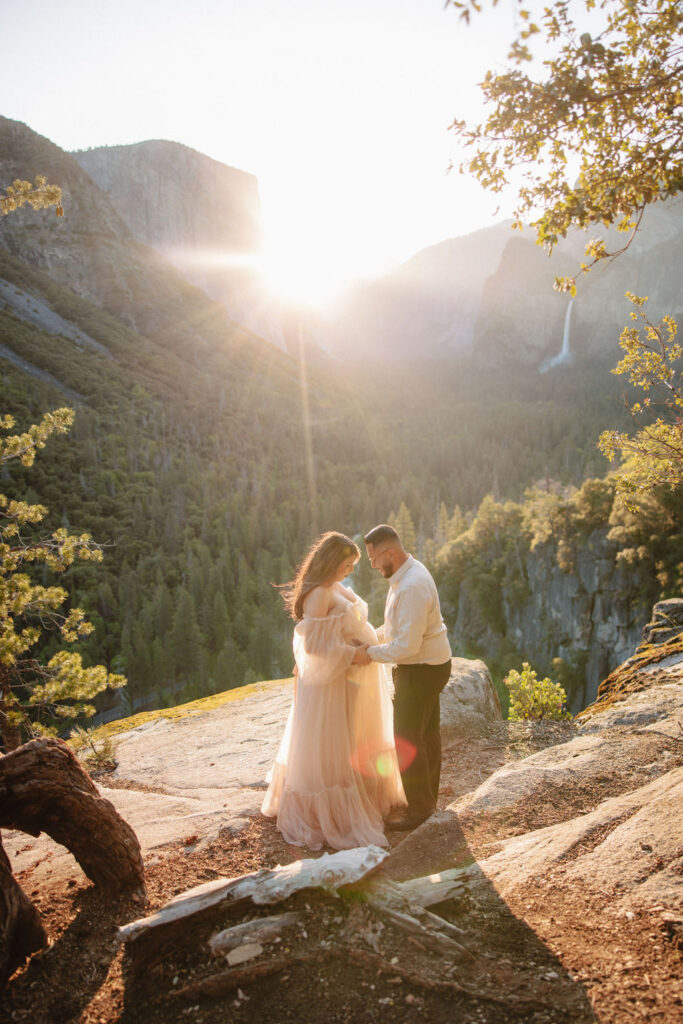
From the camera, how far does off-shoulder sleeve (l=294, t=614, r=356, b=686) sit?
5027 millimetres

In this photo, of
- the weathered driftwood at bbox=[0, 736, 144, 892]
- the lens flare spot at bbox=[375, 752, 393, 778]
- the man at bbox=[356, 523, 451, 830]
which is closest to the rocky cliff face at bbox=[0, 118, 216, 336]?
the man at bbox=[356, 523, 451, 830]

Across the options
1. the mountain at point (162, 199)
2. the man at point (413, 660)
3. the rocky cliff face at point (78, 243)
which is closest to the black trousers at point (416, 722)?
the man at point (413, 660)

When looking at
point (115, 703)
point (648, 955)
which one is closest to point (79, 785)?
point (648, 955)

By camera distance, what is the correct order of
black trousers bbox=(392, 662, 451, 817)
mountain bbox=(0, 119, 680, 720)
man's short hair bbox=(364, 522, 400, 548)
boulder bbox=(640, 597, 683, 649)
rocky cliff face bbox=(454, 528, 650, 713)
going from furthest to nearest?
mountain bbox=(0, 119, 680, 720)
rocky cliff face bbox=(454, 528, 650, 713)
boulder bbox=(640, 597, 683, 649)
black trousers bbox=(392, 662, 451, 817)
man's short hair bbox=(364, 522, 400, 548)

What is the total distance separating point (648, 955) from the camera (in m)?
2.75

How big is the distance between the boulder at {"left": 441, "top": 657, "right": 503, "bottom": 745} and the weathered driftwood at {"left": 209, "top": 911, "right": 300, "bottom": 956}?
5.04 m

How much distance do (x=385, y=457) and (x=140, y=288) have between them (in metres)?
86.7

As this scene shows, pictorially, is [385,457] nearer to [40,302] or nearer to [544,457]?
[544,457]

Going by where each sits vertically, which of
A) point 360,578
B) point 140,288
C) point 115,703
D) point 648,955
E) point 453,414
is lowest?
point 115,703

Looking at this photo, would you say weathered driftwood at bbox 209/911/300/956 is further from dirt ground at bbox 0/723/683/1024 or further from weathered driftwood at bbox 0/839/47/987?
weathered driftwood at bbox 0/839/47/987

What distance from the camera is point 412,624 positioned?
477 cm

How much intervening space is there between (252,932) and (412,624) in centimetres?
242

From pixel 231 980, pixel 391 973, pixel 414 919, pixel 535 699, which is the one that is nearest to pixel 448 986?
pixel 391 973

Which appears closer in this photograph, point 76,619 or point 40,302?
point 76,619
